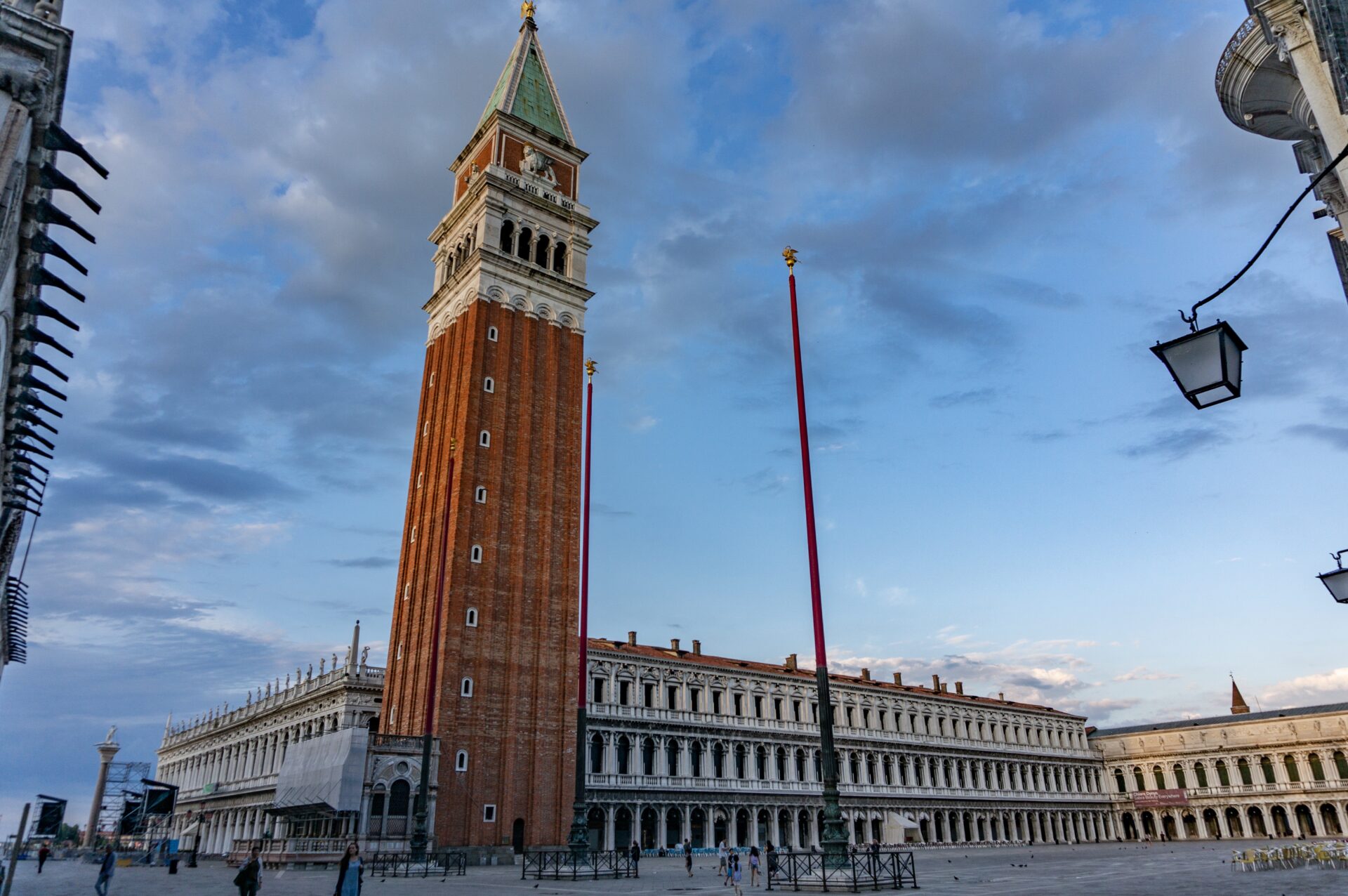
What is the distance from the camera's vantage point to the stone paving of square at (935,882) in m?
20.3

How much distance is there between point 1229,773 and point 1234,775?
37 cm

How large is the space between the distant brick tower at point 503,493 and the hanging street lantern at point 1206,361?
39596 mm

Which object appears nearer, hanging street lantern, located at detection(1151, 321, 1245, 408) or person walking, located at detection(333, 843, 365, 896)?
hanging street lantern, located at detection(1151, 321, 1245, 408)

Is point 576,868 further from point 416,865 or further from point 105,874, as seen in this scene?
point 105,874

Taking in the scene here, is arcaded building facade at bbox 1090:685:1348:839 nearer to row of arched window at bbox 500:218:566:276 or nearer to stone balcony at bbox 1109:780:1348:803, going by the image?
stone balcony at bbox 1109:780:1348:803

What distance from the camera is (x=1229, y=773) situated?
7944 centimetres

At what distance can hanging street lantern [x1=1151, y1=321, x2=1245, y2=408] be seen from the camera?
6.57m

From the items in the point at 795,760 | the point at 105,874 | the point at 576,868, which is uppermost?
the point at 795,760

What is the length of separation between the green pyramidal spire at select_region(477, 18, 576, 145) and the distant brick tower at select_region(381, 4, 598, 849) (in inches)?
8.4

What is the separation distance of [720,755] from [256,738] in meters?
33.9

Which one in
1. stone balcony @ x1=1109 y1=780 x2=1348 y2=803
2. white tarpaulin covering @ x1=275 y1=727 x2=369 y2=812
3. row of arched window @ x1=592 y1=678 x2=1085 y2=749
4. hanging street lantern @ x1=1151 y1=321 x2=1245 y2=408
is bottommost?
stone balcony @ x1=1109 y1=780 x2=1348 y2=803

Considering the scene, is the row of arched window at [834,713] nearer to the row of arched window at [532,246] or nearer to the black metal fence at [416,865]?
the black metal fence at [416,865]

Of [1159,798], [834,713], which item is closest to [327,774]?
[834,713]

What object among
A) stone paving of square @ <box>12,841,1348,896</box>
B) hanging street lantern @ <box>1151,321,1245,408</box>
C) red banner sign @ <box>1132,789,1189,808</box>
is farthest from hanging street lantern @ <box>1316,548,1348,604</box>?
red banner sign @ <box>1132,789,1189,808</box>
